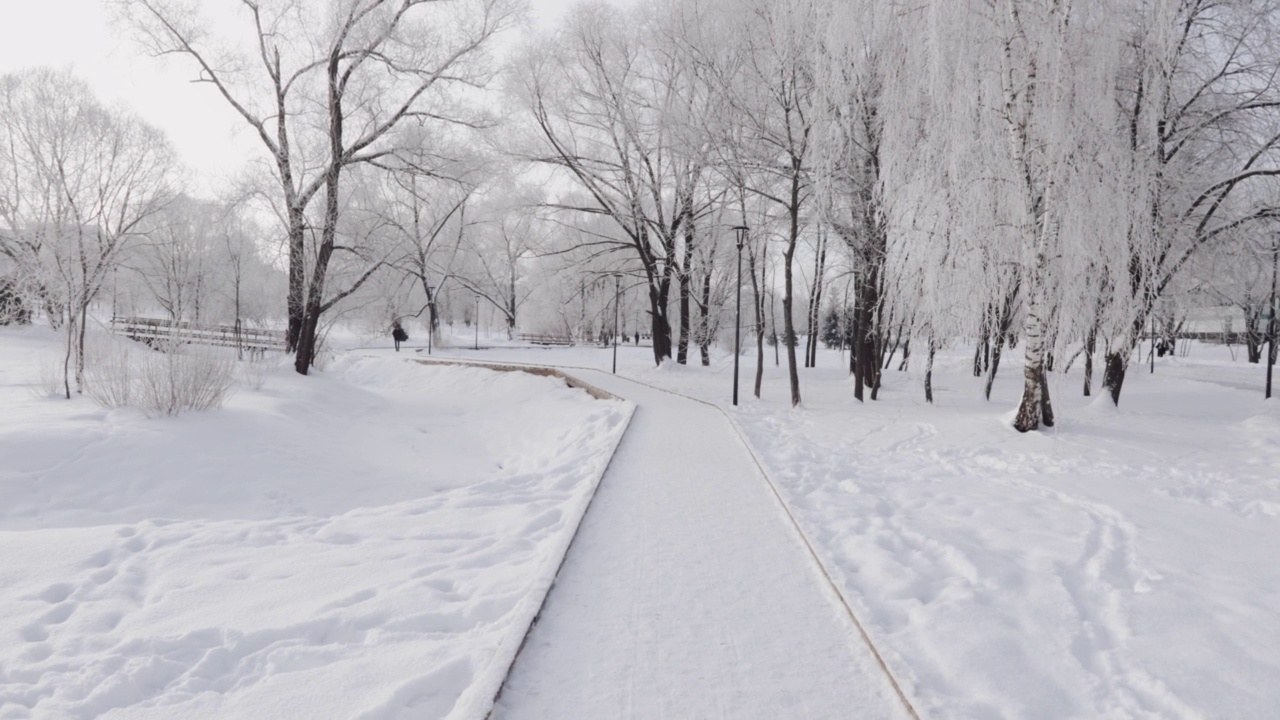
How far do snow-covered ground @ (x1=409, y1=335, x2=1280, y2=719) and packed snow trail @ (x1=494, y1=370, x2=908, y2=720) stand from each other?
272 millimetres

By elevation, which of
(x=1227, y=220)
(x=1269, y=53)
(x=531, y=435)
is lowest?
(x=531, y=435)

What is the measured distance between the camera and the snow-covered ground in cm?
300

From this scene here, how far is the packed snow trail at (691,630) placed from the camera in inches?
109

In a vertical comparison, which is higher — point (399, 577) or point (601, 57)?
point (601, 57)

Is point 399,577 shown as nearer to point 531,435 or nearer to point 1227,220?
point 531,435

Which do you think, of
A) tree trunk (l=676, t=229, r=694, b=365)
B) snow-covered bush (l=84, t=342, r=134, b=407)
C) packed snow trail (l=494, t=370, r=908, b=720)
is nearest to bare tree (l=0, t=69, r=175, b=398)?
snow-covered bush (l=84, t=342, r=134, b=407)

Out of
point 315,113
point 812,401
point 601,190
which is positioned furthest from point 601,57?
point 812,401

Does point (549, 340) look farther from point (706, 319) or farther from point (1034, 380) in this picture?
point (1034, 380)

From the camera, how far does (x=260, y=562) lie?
4516 mm

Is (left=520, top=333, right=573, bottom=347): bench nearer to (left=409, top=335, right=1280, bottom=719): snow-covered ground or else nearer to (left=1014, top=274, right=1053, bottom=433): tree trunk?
(left=409, top=335, right=1280, bottom=719): snow-covered ground

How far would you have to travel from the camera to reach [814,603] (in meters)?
3.76

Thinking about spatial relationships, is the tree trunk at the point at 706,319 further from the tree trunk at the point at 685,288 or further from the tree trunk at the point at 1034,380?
the tree trunk at the point at 1034,380

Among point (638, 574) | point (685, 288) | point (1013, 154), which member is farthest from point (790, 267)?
point (638, 574)

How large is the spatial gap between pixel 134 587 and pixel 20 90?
1841 cm
